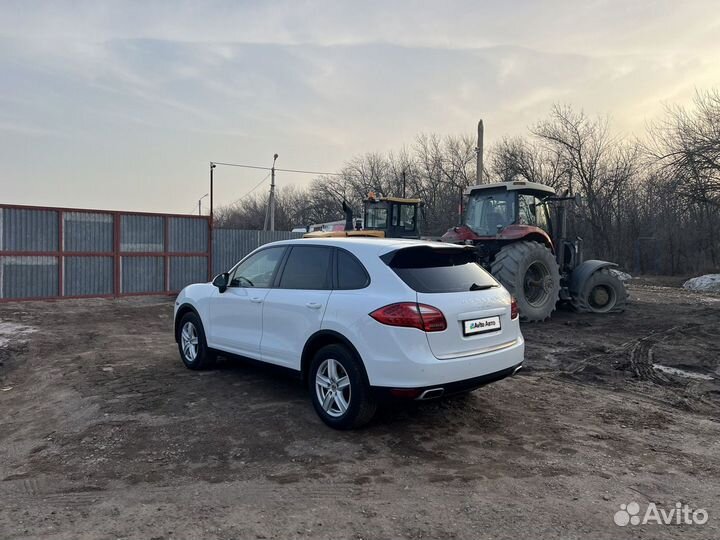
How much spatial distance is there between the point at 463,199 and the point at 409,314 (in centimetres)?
808

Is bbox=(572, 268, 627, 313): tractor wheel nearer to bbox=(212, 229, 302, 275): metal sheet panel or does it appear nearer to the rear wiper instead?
the rear wiper

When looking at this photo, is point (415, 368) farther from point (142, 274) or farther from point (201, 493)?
point (142, 274)

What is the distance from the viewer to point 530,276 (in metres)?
10.6

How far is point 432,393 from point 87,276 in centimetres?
1401

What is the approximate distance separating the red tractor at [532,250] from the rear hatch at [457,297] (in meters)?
5.15

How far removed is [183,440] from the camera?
4.50 metres

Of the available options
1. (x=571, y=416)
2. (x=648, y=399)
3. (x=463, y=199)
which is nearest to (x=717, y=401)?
(x=648, y=399)

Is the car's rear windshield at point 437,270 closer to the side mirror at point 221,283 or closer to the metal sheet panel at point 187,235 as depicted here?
the side mirror at point 221,283

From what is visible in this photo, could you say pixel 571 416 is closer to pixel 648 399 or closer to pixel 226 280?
pixel 648 399

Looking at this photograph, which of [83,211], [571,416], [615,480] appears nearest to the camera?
[615,480]

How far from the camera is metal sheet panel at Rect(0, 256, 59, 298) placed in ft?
46.1

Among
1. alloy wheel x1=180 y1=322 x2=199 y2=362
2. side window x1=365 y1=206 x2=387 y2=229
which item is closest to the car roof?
alloy wheel x1=180 y1=322 x2=199 y2=362

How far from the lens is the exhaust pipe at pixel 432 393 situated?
417cm

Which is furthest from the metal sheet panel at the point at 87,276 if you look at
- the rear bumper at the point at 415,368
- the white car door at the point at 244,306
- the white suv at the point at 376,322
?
the rear bumper at the point at 415,368
